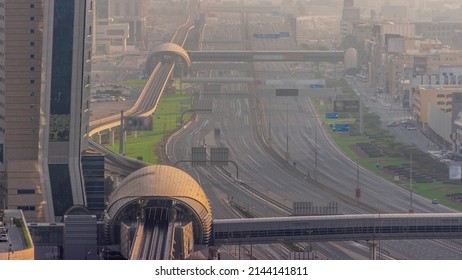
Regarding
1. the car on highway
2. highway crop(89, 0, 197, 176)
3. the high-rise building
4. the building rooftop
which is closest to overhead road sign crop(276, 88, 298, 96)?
highway crop(89, 0, 197, 176)

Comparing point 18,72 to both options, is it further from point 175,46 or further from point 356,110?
point 175,46

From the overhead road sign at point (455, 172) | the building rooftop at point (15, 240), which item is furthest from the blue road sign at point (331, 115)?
the building rooftop at point (15, 240)

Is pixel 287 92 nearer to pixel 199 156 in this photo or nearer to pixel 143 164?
pixel 199 156

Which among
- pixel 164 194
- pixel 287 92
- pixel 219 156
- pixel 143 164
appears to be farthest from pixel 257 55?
pixel 164 194

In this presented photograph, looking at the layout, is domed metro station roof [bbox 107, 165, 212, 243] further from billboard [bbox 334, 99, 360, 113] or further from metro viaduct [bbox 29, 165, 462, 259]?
billboard [bbox 334, 99, 360, 113]

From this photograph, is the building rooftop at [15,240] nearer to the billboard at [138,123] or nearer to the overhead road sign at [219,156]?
the overhead road sign at [219,156]

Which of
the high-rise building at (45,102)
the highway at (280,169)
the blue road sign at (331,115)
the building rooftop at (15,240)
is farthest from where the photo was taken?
the blue road sign at (331,115)

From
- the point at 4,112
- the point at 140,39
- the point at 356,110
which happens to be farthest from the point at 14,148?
the point at 140,39
